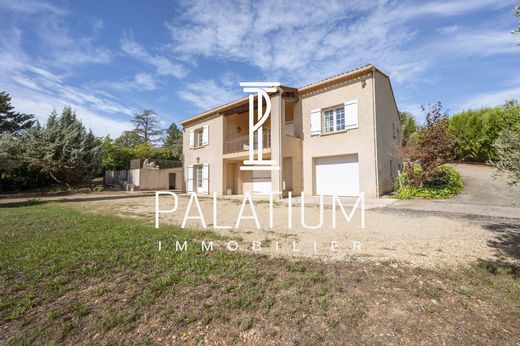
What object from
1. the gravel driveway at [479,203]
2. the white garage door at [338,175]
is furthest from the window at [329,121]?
the gravel driveway at [479,203]

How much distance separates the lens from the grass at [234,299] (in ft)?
7.14

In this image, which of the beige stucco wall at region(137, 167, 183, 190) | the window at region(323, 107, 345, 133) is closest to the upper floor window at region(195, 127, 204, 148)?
the beige stucco wall at region(137, 167, 183, 190)

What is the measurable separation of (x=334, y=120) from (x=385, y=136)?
8.47 feet

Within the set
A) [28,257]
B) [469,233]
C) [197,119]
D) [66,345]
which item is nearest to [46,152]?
[197,119]

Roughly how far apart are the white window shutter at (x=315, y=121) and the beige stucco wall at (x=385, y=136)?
107 inches

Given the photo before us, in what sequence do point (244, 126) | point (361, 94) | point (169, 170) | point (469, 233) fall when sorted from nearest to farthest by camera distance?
point (469, 233) < point (361, 94) < point (244, 126) < point (169, 170)

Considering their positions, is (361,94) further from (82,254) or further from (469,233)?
(82,254)

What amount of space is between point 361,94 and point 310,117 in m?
2.67

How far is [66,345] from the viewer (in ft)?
6.86

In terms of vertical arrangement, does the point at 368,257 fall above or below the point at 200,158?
below

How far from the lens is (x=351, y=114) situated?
11.6 metres

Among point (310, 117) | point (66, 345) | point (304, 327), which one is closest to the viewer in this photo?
point (66, 345)

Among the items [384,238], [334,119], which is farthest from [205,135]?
[384,238]

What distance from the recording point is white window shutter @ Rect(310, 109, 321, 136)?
41.5ft
